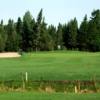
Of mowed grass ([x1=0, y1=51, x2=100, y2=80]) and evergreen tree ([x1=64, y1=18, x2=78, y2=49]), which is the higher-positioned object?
evergreen tree ([x1=64, y1=18, x2=78, y2=49])

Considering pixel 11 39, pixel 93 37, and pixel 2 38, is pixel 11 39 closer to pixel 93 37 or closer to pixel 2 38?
pixel 2 38

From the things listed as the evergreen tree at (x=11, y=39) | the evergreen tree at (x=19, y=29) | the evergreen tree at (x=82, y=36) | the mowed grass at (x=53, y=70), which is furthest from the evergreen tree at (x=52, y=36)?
the mowed grass at (x=53, y=70)

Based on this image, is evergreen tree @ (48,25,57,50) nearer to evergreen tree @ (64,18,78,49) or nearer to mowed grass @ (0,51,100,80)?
evergreen tree @ (64,18,78,49)

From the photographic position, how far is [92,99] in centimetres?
1980

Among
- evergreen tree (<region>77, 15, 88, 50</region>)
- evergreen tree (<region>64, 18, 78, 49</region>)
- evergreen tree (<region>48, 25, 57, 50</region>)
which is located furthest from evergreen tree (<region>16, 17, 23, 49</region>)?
evergreen tree (<region>77, 15, 88, 50</region>)

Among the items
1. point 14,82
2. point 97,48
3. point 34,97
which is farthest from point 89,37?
point 34,97

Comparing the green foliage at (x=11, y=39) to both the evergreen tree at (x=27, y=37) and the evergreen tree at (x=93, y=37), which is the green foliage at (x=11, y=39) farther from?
the evergreen tree at (x=93, y=37)

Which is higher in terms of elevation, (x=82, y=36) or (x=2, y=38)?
(x=82, y=36)

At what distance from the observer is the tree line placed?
4710 inches

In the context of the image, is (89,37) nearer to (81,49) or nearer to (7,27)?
(81,49)

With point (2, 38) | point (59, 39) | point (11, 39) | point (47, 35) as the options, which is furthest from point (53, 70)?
point (59, 39)

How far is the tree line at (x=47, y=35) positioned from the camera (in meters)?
120

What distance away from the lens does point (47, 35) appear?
405 feet

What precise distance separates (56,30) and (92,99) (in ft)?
371
